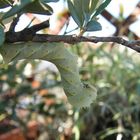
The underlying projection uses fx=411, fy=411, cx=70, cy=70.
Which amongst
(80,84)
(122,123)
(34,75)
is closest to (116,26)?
(34,75)

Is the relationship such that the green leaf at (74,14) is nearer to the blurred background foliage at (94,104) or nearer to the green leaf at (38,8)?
the green leaf at (38,8)

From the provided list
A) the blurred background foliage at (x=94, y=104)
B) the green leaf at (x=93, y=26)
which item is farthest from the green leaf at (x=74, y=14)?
the blurred background foliage at (x=94, y=104)

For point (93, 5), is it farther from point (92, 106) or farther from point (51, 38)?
point (92, 106)

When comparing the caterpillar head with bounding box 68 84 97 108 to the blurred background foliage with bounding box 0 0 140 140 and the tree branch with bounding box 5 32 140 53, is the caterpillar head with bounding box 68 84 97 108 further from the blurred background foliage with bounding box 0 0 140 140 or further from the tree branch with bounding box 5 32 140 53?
the blurred background foliage with bounding box 0 0 140 140

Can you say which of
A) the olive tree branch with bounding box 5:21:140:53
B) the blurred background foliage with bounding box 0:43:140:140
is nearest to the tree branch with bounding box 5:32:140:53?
the olive tree branch with bounding box 5:21:140:53

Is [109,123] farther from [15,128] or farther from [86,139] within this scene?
[15,128]
